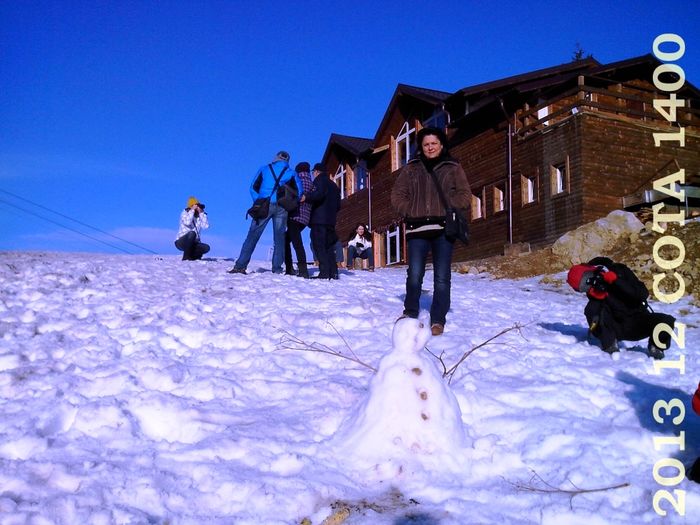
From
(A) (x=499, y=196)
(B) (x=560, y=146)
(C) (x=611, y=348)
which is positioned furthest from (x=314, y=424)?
(A) (x=499, y=196)

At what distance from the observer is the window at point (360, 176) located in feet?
104

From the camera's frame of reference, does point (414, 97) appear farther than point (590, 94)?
Yes

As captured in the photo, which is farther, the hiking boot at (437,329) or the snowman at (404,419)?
the hiking boot at (437,329)

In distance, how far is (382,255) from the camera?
97.6 ft

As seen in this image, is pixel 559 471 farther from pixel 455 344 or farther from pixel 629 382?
pixel 455 344

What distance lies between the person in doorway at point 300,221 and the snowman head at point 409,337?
719 centimetres

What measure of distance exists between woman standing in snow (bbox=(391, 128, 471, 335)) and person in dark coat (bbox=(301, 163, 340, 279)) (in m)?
4.17

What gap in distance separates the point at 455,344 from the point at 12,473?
406 cm

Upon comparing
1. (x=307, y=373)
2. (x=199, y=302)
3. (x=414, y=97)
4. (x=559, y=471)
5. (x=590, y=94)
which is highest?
(x=414, y=97)

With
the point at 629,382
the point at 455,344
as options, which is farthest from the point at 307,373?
the point at 629,382

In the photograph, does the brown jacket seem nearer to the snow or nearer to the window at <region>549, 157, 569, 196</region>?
the snow

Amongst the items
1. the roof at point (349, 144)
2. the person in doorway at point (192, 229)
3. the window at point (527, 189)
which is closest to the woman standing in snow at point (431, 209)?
the person in doorway at point (192, 229)

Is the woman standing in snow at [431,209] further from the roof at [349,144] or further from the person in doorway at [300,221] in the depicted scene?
the roof at [349,144]

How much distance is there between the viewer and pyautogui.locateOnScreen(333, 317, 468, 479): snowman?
3311mm
